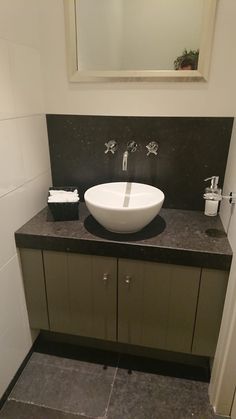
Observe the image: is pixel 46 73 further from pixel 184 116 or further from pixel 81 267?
pixel 81 267

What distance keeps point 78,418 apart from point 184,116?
159 centimetres

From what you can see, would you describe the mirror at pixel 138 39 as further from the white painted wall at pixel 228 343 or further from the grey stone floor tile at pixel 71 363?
the grey stone floor tile at pixel 71 363

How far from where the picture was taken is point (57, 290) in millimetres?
1469

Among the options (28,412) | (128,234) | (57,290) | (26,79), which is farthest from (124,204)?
(28,412)

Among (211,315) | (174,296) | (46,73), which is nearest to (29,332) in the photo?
(174,296)

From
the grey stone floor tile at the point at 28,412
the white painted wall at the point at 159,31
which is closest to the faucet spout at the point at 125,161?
the white painted wall at the point at 159,31

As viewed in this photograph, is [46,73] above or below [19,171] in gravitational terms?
above

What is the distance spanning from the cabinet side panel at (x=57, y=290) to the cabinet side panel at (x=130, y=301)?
11.2 inches

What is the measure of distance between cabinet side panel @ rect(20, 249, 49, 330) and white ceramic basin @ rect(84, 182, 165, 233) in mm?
386

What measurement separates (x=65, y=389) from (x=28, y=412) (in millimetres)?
194

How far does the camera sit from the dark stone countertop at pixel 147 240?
4.10 ft

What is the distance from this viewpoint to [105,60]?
1485 millimetres

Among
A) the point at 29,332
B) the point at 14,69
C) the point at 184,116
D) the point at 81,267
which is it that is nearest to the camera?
the point at 14,69

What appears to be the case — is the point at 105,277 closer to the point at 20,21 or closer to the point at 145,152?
the point at 145,152
